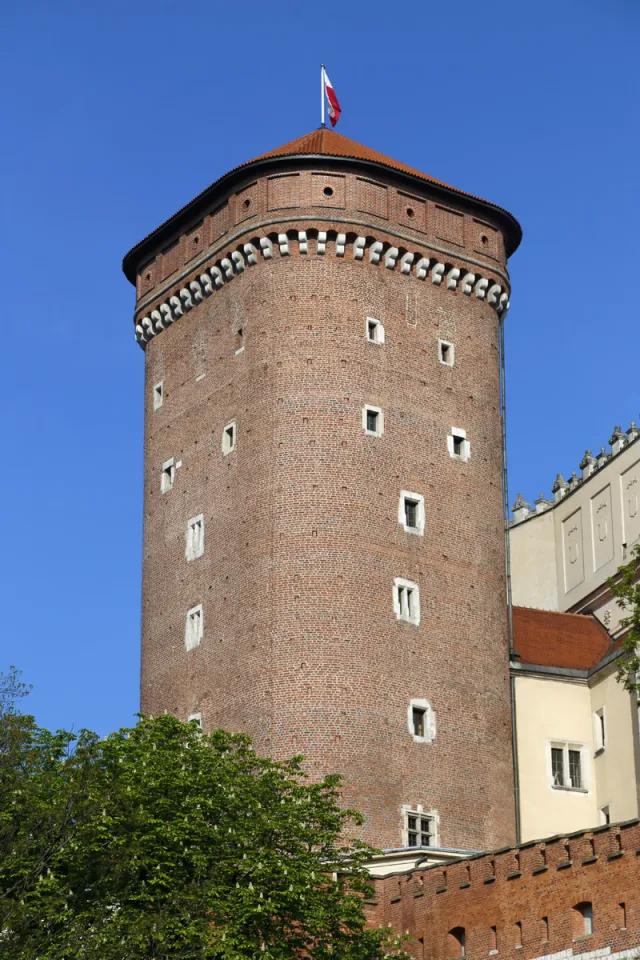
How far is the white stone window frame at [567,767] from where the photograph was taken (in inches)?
2285

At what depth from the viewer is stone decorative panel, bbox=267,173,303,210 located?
5908 cm

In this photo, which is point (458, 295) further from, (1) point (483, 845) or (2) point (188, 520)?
(1) point (483, 845)

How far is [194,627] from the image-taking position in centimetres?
5762

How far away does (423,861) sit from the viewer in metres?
52.2

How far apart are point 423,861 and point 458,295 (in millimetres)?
17651

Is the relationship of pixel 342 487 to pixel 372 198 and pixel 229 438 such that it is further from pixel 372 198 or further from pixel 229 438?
pixel 372 198

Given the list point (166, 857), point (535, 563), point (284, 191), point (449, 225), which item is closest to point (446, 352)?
point (449, 225)

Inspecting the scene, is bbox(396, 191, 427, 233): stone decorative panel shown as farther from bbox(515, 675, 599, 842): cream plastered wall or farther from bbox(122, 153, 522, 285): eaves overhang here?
bbox(515, 675, 599, 842): cream plastered wall

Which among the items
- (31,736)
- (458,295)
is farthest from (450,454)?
(31,736)

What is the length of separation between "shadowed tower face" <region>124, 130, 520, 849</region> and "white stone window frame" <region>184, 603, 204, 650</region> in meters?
0.06

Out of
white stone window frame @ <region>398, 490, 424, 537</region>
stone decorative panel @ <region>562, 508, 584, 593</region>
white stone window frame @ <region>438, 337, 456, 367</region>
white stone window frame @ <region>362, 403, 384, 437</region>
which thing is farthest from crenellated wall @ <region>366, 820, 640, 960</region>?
stone decorative panel @ <region>562, 508, 584, 593</region>

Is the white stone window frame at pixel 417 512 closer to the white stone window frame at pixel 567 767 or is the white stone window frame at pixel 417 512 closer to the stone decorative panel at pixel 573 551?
the white stone window frame at pixel 567 767

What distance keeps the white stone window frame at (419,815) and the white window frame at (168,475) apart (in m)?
12.9

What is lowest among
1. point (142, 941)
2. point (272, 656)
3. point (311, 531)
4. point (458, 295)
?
point (142, 941)
